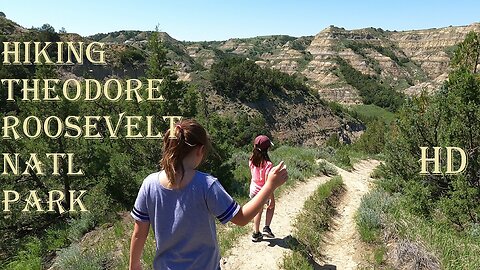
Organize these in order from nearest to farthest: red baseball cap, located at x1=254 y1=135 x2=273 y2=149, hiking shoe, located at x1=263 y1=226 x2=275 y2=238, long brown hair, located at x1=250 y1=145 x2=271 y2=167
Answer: red baseball cap, located at x1=254 y1=135 x2=273 y2=149
long brown hair, located at x1=250 y1=145 x2=271 y2=167
hiking shoe, located at x1=263 y1=226 x2=275 y2=238

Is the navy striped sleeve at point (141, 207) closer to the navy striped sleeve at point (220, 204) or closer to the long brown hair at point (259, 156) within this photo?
the navy striped sleeve at point (220, 204)

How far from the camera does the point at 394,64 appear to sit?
435 feet

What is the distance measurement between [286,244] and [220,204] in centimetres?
443

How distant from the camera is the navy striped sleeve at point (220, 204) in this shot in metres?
2.40

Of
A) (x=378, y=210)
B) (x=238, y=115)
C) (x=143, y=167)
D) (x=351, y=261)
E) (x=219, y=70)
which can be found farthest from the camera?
(x=219, y=70)

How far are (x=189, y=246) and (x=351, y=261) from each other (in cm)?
493

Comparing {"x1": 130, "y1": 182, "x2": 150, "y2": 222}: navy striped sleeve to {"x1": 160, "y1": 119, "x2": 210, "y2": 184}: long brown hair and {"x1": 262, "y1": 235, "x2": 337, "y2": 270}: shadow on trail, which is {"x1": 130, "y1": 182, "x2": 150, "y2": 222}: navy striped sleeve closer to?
{"x1": 160, "y1": 119, "x2": 210, "y2": 184}: long brown hair

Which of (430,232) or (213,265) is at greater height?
(213,265)

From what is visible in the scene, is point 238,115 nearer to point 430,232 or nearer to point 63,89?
point 63,89

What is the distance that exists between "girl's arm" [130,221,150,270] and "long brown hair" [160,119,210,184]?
1.63 ft

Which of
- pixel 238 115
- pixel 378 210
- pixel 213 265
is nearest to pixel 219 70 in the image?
pixel 238 115

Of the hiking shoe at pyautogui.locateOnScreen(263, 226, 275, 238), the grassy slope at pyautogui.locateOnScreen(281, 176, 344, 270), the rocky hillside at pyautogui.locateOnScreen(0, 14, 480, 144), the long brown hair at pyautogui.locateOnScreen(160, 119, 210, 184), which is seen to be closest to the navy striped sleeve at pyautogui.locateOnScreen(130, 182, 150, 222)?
the long brown hair at pyautogui.locateOnScreen(160, 119, 210, 184)

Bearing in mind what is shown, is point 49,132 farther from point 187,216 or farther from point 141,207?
point 187,216

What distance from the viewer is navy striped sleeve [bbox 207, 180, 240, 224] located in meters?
2.40
